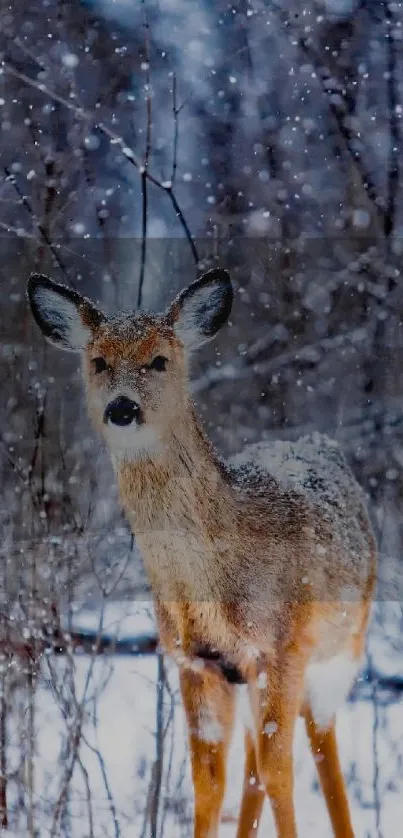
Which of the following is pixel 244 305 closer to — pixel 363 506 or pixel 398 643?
pixel 363 506

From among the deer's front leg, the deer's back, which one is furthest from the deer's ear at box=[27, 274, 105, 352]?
the deer's front leg

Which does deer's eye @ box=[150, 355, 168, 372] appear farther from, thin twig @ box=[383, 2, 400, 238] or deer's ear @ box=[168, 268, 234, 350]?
thin twig @ box=[383, 2, 400, 238]

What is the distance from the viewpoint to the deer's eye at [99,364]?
5.93ft

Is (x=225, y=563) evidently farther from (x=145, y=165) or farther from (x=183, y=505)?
(x=145, y=165)

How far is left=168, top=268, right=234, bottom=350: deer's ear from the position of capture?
1.84m

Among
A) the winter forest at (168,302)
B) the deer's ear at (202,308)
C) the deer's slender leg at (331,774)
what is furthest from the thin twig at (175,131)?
the deer's slender leg at (331,774)

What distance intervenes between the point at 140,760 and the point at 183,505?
1.70 ft

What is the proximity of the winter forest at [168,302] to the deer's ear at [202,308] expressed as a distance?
0.03 metres

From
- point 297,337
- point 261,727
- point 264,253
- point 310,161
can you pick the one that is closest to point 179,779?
point 261,727

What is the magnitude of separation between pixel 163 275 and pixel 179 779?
101 cm

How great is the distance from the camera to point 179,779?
1.85 m

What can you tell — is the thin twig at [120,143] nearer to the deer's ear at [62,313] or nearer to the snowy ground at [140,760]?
the deer's ear at [62,313]

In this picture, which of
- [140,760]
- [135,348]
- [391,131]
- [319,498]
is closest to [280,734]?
[140,760]

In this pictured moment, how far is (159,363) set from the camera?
5.90 feet
